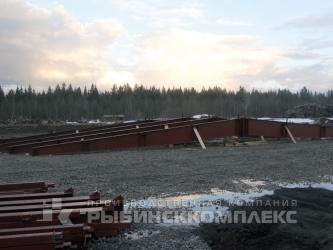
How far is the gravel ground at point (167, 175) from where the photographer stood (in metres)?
4.88

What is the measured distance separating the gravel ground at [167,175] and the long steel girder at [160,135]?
1461 mm

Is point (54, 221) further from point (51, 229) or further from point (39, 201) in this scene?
point (39, 201)

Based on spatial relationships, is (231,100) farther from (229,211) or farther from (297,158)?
(229,211)

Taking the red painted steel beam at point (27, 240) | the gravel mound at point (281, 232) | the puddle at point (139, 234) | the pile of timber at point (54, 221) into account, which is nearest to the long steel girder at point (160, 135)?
the pile of timber at point (54, 221)

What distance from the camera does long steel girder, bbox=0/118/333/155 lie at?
49.1 feet

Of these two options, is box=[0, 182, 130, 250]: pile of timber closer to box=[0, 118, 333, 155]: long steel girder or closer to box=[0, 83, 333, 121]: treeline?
box=[0, 118, 333, 155]: long steel girder

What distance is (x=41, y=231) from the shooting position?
4.00m

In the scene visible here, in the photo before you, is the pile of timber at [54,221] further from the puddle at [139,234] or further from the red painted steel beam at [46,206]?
the puddle at [139,234]

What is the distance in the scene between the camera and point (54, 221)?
438cm

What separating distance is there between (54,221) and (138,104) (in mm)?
84872

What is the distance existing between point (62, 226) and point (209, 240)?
5.87 feet

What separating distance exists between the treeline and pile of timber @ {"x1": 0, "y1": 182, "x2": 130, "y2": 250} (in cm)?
5882

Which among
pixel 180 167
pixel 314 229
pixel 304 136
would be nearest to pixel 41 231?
pixel 314 229

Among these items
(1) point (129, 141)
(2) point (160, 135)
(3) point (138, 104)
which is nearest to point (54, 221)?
(1) point (129, 141)
